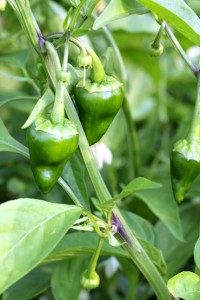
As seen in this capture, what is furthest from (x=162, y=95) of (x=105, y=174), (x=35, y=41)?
(x=35, y=41)

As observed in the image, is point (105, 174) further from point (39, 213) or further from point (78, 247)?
point (39, 213)

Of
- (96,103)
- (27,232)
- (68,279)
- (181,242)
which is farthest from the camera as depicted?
Result: (181,242)

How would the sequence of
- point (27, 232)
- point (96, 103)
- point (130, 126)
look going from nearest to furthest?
point (27, 232) → point (96, 103) → point (130, 126)

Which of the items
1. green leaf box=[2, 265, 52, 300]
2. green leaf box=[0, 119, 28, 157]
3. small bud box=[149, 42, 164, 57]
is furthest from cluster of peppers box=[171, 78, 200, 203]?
green leaf box=[2, 265, 52, 300]

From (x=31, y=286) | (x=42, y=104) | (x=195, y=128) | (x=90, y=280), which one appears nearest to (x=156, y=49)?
(x=195, y=128)

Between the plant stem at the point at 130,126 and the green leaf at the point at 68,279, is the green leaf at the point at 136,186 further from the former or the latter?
the plant stem at the point at 130,126

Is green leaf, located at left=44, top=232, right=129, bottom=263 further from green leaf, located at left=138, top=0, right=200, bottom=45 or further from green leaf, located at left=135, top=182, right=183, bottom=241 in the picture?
green leaf, located at left=138, top=0, right=200, bottom=45

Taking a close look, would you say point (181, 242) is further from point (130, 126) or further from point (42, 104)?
point (42, 104)
